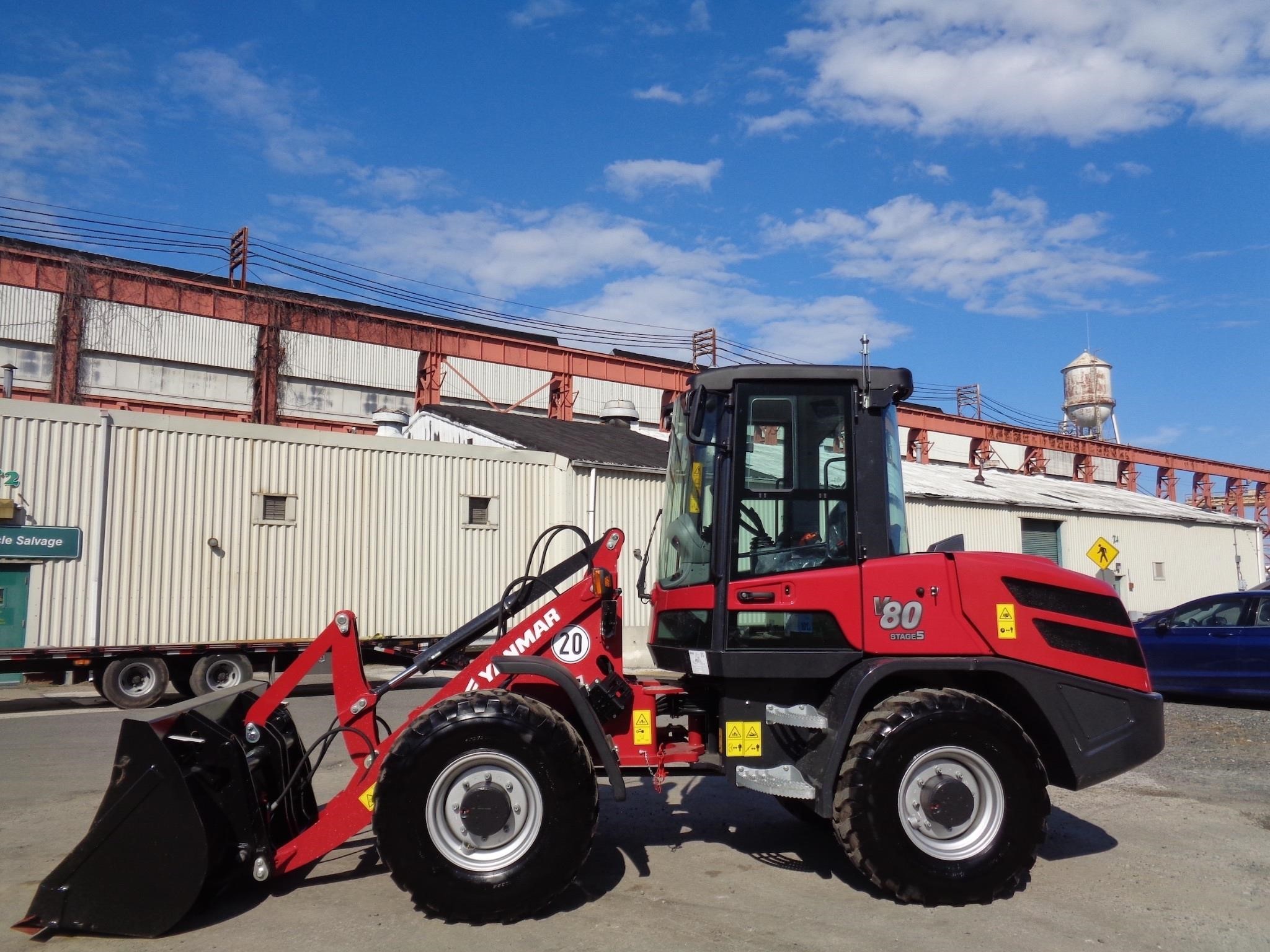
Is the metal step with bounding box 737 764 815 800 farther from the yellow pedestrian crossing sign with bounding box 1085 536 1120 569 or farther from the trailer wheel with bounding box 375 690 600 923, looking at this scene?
the yellow pedestrian crossing sign with bounding box 1085 536 1120 569

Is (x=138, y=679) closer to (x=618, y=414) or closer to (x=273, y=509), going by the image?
(x=273, y=509)

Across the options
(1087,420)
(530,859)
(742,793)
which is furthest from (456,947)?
(1087,420)

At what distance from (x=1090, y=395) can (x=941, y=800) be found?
1912 inches

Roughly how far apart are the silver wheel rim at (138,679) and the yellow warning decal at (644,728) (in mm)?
10914

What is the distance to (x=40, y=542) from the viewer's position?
1393 cm

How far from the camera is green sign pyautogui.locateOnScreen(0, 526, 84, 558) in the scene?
13.7m

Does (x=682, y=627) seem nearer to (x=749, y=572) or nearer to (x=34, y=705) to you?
(x=749, y=572)

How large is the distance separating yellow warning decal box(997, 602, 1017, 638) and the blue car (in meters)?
7.10

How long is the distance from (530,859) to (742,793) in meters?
3.24

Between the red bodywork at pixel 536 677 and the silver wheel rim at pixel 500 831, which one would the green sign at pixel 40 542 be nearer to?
the red bodywork at pixel 536 677

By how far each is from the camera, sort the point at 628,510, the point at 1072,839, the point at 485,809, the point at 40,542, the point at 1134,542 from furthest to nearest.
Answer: the point at 1134,542 < the point at 628,510 < the point at 40,542 < the point at 1072,839 < the point at 485,809

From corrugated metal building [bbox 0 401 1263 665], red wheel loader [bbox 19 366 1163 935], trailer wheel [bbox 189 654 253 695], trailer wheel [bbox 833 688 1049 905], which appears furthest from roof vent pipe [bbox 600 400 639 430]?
trailer wheel [bbox 833 688 1049 905]

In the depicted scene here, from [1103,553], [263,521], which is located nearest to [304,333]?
[263,521]

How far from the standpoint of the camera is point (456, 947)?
4332 millimetres
